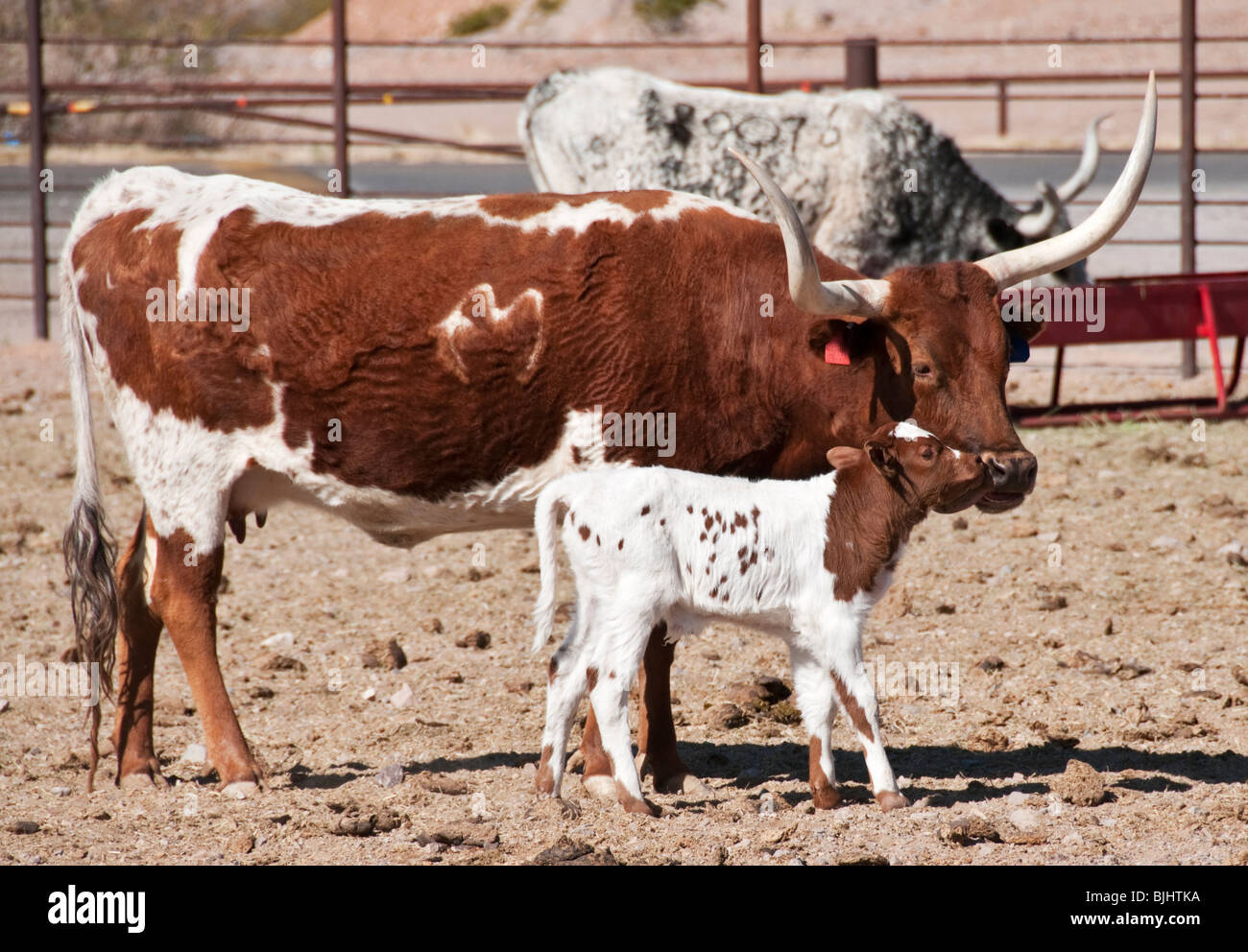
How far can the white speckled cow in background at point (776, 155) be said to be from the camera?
33.2ft

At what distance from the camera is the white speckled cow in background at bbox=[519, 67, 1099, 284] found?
10.1 metres

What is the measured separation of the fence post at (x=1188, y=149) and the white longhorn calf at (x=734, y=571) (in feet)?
24.3

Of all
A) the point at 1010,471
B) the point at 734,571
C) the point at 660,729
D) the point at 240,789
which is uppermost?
the point at 1010,471

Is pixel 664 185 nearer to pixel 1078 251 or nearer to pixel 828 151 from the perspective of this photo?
pixel 828 151

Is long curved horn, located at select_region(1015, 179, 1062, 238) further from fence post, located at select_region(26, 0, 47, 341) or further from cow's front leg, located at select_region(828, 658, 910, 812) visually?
fence post, located at select_region(26, 0, 47, 341)

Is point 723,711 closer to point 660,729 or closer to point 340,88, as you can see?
point 660,729

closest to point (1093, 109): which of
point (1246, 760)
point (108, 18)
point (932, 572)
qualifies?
point (108, 18)

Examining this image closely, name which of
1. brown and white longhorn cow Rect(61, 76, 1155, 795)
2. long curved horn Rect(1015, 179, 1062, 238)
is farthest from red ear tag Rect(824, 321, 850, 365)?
long curved horn Rect(1015, 179, 1062, 238)

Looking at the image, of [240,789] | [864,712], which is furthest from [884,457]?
[240,789]

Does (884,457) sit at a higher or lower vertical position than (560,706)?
higher

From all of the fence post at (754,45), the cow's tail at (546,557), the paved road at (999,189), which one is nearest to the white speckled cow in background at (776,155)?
the fence post at (754,45)

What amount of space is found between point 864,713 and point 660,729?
78 cm

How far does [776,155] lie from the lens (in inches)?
403

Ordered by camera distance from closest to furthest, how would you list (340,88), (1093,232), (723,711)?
(1093,232)
(723,711)
(340,88)
